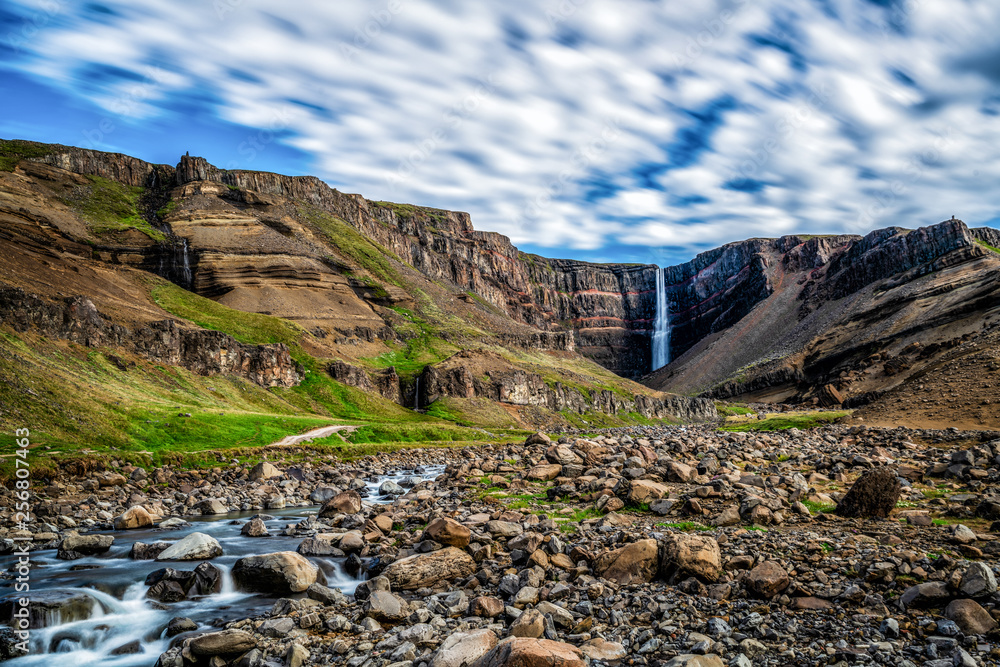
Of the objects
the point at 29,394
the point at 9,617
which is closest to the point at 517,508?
the point at 9,617

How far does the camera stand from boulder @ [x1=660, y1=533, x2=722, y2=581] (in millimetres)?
12094

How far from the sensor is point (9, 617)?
12531 millimetres

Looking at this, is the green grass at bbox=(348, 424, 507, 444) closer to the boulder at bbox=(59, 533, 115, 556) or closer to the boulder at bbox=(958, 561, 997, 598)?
the boulder at bbox=(59, 533, 115, 556)

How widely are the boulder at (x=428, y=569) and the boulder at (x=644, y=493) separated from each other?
6.66 metres

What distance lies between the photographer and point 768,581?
1102 centimetres

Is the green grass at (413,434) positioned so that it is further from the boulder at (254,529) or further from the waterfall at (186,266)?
the waterfall at (186,266)

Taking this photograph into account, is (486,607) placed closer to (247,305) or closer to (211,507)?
(211,507)

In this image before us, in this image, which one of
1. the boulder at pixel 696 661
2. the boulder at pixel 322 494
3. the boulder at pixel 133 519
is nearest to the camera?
the boulder at pixel 696 661

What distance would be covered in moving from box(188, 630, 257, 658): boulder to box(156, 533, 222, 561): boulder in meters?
7.89

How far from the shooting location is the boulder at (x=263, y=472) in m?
37.4
